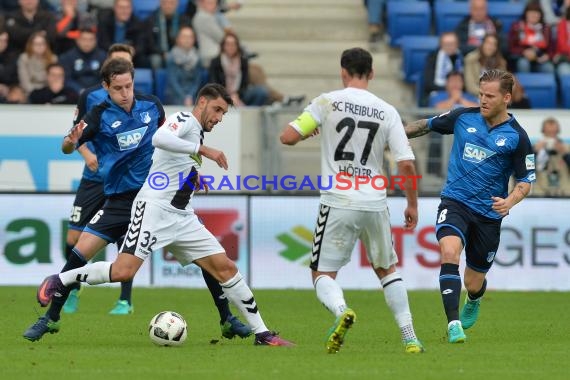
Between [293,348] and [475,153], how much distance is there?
93.0 inches

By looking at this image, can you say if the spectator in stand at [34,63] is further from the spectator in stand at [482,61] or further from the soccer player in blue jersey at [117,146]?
the soccer player in blue jersey at [117,146]

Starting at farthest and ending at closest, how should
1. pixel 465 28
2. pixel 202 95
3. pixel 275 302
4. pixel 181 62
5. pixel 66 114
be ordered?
pixel 465 28 → pixel 181 62 → pixel 66 114 → pixel 275 302 → pixel 202 95

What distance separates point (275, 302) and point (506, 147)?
5.16m

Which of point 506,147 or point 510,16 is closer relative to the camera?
point 506,147

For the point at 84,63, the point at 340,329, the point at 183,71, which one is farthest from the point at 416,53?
the point at 340,329

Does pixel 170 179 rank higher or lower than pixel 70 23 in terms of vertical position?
higher

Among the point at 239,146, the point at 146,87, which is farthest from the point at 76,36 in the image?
the point at 239,146

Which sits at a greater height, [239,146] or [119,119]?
[119,119]

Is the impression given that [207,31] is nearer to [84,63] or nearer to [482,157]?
[84,63]

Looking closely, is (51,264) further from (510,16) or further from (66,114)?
(510,16)

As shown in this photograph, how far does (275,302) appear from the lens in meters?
16.3

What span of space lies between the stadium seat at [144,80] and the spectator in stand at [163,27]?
1.93 feet

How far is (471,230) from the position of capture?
1219 centimetres

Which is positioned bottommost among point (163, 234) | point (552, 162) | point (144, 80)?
point (552, 162)
